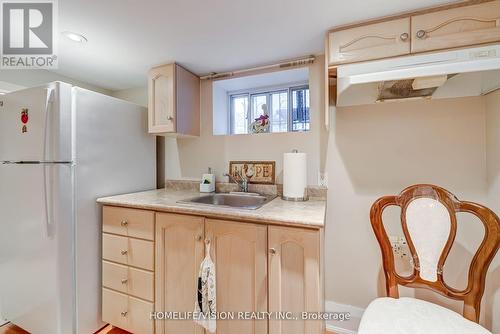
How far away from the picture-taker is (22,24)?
51.0 inches

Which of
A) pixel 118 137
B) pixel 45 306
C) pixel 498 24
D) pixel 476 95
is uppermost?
pixel 498 24

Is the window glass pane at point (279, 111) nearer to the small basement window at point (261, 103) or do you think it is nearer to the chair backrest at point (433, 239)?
the small basement window at point (261, 103)

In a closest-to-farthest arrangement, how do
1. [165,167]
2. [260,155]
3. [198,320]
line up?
[198,320] < [260,155] < [165,167]

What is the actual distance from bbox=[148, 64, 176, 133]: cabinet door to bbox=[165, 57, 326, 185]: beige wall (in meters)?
0.36

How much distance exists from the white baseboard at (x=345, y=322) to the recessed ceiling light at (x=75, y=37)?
248cm

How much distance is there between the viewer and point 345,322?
156 centimetres

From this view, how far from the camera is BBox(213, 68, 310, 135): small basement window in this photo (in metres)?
2.03

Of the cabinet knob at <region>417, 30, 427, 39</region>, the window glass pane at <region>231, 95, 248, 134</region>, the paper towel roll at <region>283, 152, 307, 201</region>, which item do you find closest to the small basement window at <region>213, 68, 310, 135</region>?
the window glass pane at <region>231, 95, 248, 134</region>

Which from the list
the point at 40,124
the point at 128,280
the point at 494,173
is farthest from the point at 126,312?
the point at 494,173

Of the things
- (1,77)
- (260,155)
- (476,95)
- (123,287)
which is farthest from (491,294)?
(1,77)

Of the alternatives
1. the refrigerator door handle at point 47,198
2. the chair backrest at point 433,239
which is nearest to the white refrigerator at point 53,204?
A: the refrigerator door handle at point 47,198

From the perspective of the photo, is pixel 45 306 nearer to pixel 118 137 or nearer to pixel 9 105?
pixel 118 137

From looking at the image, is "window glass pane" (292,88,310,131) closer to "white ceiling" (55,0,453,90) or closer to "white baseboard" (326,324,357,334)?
"white ceiling" (55,0,453,90)

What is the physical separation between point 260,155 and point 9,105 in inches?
70.6
